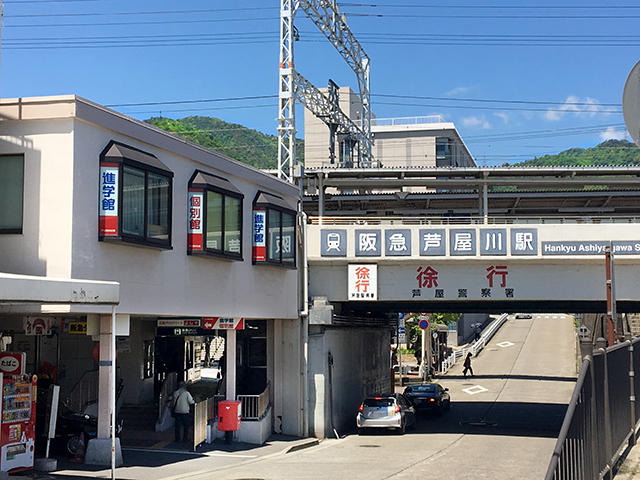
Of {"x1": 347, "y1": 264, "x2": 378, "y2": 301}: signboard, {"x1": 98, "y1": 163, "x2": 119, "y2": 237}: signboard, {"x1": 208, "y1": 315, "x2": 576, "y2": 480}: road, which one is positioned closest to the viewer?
{"x1": 98, "y1": 163, "x2": 119, "y2": 237}: signboard

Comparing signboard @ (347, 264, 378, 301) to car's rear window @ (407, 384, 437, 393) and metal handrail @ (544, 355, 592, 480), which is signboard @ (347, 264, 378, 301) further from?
metal handrail @ (544, 355, 592, 480)

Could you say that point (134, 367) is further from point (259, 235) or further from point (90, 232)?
point (90, 232)

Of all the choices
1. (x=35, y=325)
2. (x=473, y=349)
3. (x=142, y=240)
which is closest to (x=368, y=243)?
(x=142, y=240)

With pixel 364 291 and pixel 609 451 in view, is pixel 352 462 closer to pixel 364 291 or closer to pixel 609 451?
pixel 364 291

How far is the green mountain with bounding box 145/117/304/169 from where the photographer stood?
108m

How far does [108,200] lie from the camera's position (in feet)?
54.7

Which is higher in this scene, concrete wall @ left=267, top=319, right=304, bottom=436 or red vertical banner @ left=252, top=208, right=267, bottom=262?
red vertical banner @ left=252, top=208, right=267, bottom=262

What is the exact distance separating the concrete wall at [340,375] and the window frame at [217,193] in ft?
20.0

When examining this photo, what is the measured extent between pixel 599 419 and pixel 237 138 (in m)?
129

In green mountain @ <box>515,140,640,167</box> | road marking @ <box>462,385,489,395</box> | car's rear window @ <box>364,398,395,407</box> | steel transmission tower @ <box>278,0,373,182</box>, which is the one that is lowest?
road marking @ <box>462,385,489,395</box>

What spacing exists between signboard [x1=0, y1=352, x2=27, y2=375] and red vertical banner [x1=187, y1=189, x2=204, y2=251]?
573cm

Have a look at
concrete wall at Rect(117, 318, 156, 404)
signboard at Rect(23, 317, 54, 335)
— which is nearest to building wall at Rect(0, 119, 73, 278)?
signboard at Rect(23, 317, 54, 335)

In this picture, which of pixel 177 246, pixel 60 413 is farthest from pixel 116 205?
pixel 60 413

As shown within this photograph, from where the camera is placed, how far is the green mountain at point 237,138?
10806 centimetres
